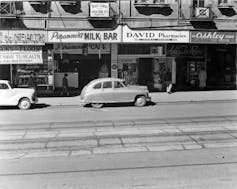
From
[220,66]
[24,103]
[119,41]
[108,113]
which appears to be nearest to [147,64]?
[119,41]

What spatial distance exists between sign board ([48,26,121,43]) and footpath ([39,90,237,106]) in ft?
10.7

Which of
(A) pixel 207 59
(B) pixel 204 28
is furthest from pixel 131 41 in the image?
(A) pixel 207 59

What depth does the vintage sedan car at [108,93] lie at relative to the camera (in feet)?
61.7

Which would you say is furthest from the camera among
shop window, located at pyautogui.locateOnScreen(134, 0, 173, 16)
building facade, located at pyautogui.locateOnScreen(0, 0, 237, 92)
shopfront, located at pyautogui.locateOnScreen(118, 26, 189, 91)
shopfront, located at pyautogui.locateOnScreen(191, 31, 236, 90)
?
shopfront, located at pyautogui.locateOnScreen(191, 31, 236, 90)

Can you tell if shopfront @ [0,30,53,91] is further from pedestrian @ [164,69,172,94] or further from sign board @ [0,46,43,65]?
pedestrian @ [164,69,172,94]

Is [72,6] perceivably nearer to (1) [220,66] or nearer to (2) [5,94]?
(2) [5,94]

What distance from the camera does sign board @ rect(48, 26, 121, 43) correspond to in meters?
22.7

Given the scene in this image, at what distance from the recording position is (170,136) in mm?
11117

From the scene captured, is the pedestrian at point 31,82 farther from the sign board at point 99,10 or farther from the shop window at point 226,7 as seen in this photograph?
the shop window at point 226,7

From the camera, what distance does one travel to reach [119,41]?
2312 cm

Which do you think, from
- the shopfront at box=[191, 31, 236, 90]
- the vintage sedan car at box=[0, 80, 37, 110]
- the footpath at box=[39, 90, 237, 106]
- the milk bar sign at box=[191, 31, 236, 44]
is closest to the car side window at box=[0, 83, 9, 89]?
the vintage sedan car at box=[0, 80, 37, 110]

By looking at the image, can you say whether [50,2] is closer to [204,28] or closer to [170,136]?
[204,28]

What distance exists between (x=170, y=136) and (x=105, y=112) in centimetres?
637

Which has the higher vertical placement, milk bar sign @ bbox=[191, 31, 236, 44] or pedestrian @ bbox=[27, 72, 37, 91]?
milk bar sign @ bbox=[191, 31, 236, 44]
